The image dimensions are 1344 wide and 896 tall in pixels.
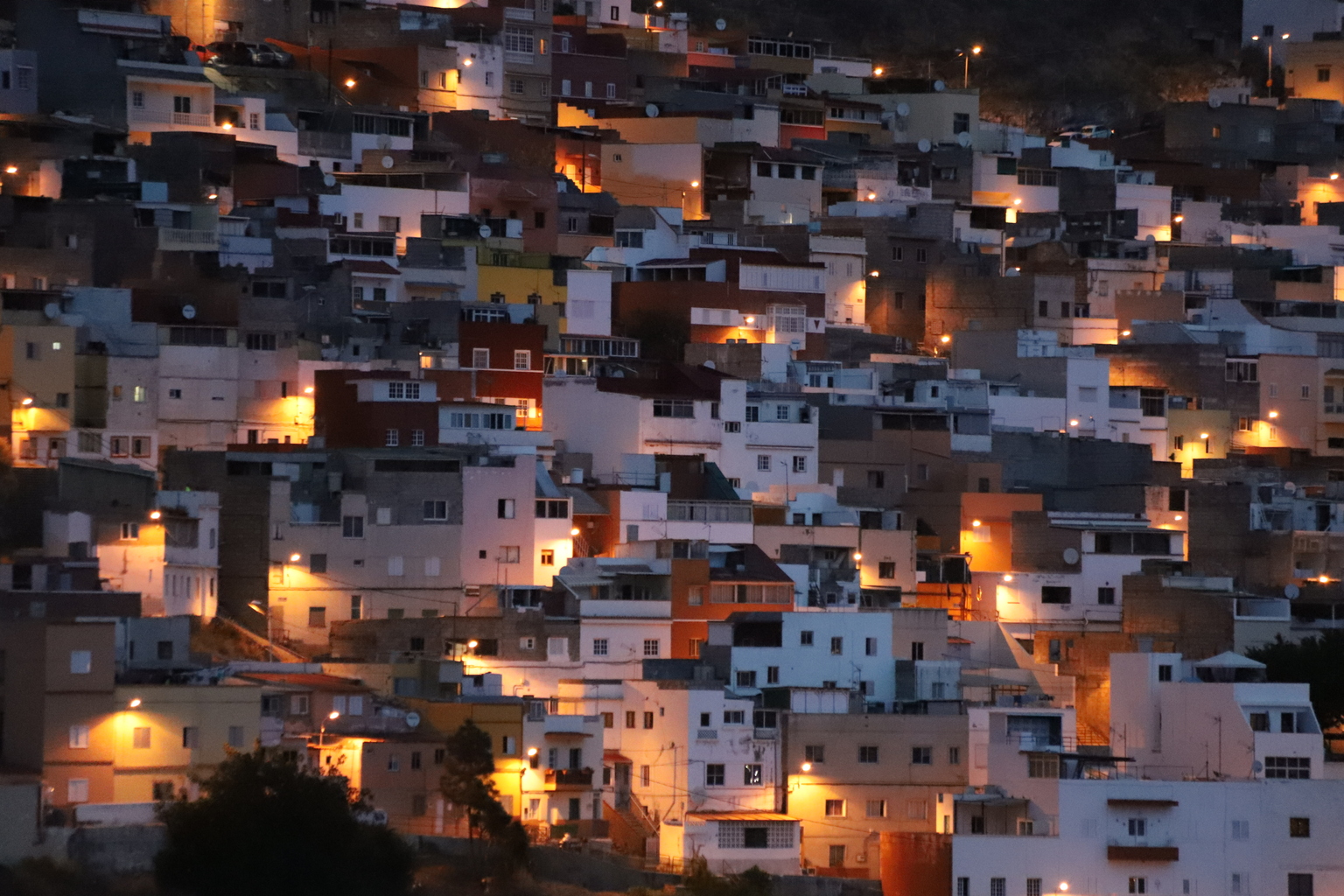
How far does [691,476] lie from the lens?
2559 inches

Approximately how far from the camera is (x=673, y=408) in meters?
66.1

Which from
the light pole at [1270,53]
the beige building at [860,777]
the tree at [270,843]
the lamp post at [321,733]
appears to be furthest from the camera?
the light pole at [1270,53]

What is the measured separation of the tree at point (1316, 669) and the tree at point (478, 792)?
48.7ft

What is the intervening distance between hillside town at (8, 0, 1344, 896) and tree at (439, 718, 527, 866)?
1.04 metres

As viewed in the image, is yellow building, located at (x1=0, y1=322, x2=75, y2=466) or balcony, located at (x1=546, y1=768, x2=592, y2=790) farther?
yellow building, located at (x1=0, y1=322, x2=75, y2=466)

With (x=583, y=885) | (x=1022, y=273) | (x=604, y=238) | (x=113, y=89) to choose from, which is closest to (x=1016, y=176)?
(x=1022, y=273)

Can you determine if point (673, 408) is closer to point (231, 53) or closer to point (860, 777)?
point (860, 777)

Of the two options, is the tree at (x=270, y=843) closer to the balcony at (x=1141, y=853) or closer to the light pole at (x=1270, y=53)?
the balcony at (x=1141, y=853)

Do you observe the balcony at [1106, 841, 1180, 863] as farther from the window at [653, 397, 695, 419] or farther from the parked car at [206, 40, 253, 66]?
the parked car at [206, 40, 253, 66]

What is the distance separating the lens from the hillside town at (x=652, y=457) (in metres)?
53.0

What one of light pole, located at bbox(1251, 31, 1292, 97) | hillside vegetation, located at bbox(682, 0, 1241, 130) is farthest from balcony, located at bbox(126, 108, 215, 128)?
light pole, located at bbox(1251, 31, 1292, 97)

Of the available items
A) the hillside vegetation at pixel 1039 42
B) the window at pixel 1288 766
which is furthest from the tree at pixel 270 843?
the hillside vegetation at pixel 1039 42

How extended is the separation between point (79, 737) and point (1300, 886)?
1771 cm

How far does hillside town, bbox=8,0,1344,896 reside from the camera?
53.0m
